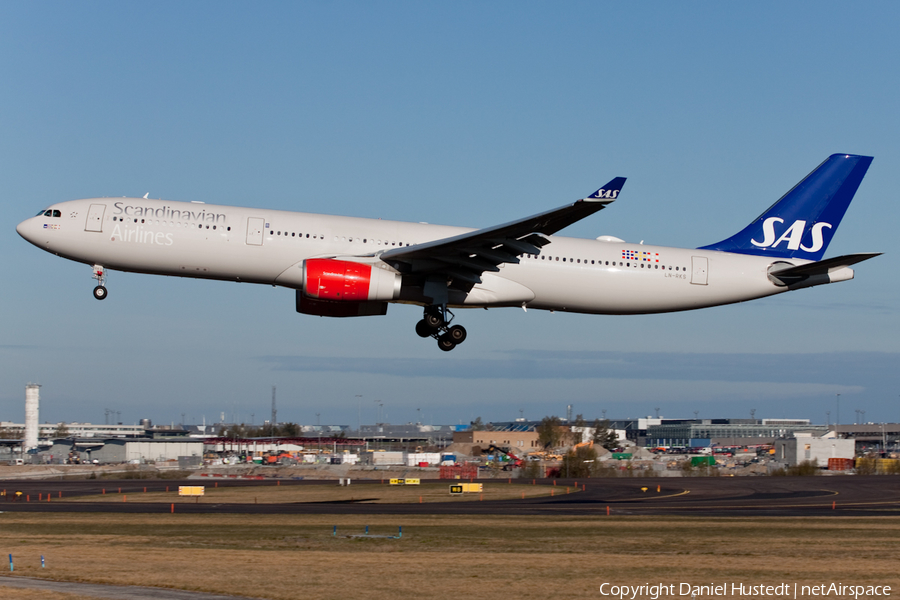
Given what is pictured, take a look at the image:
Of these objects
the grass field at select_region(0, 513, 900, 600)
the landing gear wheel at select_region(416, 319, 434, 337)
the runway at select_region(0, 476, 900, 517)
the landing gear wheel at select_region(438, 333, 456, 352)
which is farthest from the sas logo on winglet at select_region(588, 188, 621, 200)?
the runway at select_region(0, 476, 900, 517)

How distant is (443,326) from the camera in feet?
115

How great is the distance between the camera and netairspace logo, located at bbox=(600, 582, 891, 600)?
1958 centimetres

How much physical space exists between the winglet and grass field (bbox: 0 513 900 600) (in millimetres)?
10168

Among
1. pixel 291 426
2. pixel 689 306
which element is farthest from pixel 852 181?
pixel 291 426

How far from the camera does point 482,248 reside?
32.2 metres

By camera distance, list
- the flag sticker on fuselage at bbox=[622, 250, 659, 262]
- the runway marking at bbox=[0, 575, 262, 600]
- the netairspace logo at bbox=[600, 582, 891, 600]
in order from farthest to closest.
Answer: the flag sticker on fuselage at bbox=[622, 250, 659, 262] → the netairspace logo at bbox=[600, 582, 891, 600] → the runway marking at bbox=[0, 575, 262, 600]

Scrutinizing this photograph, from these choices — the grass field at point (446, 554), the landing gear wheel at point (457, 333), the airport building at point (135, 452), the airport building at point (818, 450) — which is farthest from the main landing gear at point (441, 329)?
the airport building at point (135, 452)

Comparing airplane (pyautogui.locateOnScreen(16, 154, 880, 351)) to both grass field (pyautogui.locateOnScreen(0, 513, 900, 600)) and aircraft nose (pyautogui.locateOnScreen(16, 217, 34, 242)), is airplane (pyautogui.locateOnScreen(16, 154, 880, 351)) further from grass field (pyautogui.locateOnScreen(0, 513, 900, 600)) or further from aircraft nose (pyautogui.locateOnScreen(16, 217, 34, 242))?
grass field (pyautogui.locateOnScreen(0, 513, 900, 600))

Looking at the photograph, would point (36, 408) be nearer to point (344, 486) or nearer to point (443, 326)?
point (344, 486)

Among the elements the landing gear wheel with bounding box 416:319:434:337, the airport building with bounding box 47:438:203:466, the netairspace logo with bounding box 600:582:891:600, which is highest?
the landing gear wheel with bounding box 416:319:434:337

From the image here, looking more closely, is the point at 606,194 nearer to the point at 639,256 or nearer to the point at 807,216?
the point at 639,256

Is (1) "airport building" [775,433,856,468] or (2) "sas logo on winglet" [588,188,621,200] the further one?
(1) "airport building" [775,433,856,468]

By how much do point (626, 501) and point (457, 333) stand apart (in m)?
17.1

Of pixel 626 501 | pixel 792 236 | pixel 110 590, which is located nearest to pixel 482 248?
pixel 792 236
